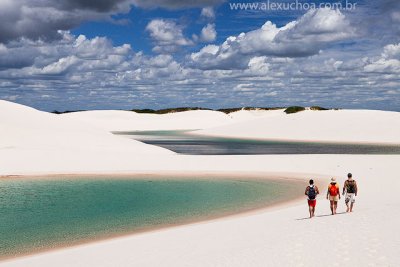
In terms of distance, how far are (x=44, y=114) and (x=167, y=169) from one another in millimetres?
47853

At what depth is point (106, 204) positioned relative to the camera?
25.9 meters

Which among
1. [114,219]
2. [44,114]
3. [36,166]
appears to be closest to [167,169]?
[36,166]

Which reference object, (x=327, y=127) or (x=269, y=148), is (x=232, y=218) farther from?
(x=327, y=127)

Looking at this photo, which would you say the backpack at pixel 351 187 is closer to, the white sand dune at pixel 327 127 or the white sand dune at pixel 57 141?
the white sand dune at pixel 57 141

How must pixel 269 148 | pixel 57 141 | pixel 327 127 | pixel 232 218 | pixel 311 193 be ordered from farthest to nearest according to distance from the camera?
pixel 327 127, pixel 269 148, pixel 57 141, pixel 232 218, pixel 311 193

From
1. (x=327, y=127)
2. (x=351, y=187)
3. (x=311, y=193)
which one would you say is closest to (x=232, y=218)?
(x=311, y=193)

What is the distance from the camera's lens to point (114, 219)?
22.0 meters

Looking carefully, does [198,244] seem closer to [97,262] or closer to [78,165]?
[97,262]

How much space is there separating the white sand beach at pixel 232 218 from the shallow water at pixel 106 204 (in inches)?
69.6

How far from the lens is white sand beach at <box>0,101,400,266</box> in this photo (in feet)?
43.1

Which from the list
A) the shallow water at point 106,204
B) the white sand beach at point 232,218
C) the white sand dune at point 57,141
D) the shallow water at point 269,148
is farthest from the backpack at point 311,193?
the shallow water at point 269,148

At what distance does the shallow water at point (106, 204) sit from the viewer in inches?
752

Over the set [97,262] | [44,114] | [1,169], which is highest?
[44,114]

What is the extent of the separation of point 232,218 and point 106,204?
782 centimetres
